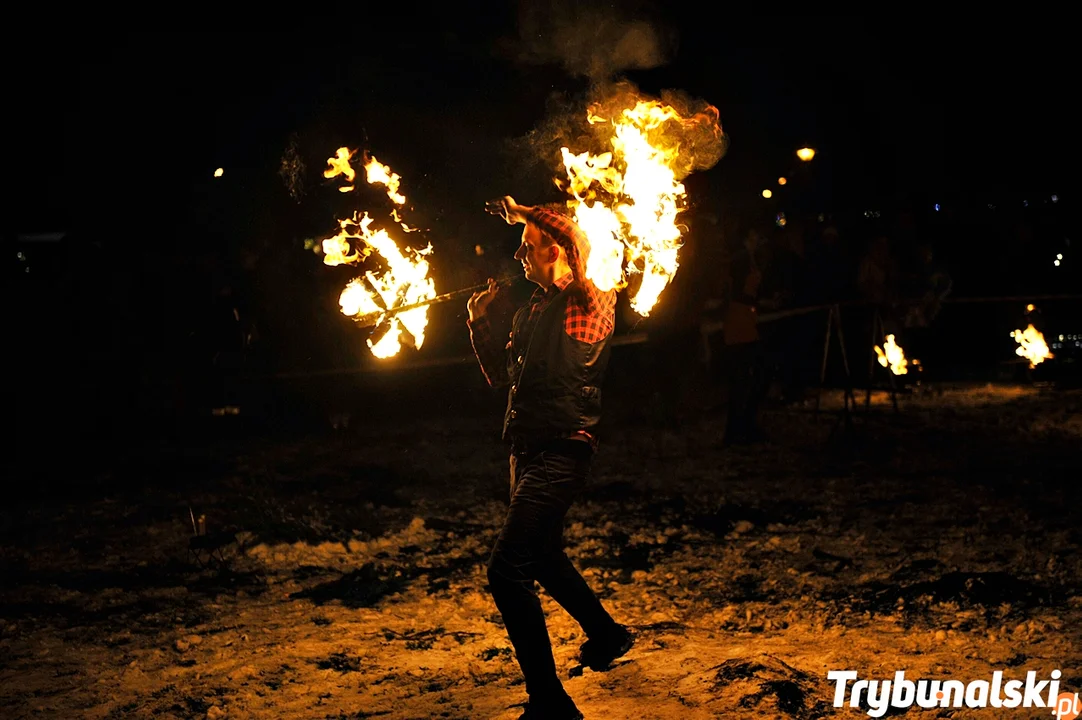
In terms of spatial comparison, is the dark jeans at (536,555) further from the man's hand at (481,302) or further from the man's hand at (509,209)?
the man's hand at (509,209)

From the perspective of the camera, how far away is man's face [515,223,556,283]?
13.6 ft

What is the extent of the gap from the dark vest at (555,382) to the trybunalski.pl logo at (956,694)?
1.66m

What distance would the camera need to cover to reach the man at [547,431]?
378cm

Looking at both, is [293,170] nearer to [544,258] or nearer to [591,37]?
[591,37]

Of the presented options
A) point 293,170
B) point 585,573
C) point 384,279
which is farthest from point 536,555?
point 293,170

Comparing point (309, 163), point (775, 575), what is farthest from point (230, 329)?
point (775, 575)

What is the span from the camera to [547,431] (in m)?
3.93

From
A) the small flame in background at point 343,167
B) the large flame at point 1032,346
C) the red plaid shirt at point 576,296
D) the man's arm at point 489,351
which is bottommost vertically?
the large flame at point 1032,346

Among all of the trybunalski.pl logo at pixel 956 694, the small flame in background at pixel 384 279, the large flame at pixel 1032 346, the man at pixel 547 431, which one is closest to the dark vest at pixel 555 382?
the man at pixel 547 431

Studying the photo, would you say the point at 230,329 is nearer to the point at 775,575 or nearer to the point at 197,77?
the point at 197,77

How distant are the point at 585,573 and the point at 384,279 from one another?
232 centimetres

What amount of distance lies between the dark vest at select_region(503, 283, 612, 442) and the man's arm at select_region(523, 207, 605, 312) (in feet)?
0.26

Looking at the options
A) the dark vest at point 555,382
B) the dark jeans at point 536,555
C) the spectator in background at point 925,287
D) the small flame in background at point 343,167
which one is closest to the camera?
the dark jeans at point 536,555

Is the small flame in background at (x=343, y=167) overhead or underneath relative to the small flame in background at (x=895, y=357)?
overhead
